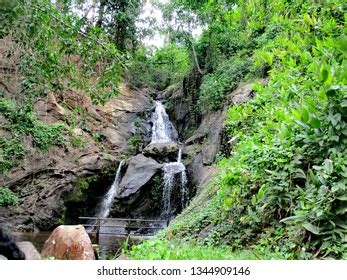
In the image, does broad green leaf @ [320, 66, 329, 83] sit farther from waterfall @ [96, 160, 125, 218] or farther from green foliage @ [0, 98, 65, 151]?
waterfall @ [96, 160, 125, 218]

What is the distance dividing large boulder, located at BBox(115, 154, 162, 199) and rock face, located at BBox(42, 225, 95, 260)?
6723mm

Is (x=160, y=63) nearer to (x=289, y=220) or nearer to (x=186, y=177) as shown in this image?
(x=186, y=177)

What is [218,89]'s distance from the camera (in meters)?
14.5

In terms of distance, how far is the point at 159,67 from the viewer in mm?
25500

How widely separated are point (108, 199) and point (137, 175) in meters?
1.78

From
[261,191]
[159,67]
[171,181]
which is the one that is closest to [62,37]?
[261,191]

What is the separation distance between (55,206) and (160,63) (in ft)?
48.4

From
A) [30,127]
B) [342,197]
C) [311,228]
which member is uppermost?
[30,127]

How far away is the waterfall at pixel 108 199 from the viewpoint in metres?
15.0

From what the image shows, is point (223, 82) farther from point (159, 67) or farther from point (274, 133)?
point (159, 67)

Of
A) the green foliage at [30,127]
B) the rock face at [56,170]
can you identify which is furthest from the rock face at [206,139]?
the green foliage at [30,127]

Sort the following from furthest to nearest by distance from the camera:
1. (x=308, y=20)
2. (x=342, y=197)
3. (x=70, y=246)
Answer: (x=70, y=246)
(x=308, y=20)
(x=342, y=197)

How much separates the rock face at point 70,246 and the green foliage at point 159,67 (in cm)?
1537
